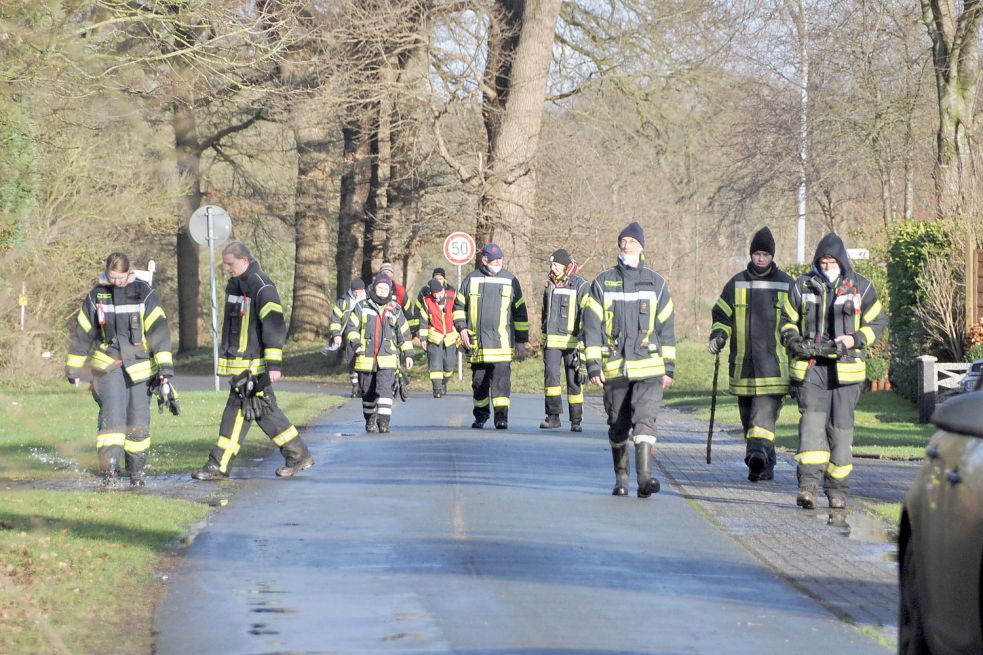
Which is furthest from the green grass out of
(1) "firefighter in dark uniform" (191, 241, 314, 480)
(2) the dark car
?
(2) the dark car

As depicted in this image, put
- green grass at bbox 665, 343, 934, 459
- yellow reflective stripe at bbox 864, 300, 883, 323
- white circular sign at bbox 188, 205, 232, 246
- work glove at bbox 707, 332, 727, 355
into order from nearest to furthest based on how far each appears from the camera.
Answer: yellow reflective stripe at bbox 864, 300, 883, 323, work glove at bbox 707, 332, 727, 355, green grass at bbox 665, 343, 934, 459, white circular sign at bbox 188, 205, 232, 246

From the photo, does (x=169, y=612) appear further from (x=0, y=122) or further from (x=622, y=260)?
(x=0, y=122)

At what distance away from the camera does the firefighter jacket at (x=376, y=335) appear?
18562 millimetres

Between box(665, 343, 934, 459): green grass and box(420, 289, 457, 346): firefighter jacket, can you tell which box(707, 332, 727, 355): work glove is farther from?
box(420, 289, 457, 346): firefighter jacket

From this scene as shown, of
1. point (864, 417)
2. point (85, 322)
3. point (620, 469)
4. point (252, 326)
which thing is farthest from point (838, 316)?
point (864, 417)

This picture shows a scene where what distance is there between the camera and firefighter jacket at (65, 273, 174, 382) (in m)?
13.6

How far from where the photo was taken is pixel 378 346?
60.8 feet

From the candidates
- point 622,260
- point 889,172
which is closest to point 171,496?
point 622,260

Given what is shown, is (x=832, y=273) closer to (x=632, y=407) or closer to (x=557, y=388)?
(x=632, y=407)

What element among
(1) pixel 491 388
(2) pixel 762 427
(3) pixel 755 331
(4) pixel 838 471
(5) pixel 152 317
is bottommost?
(4) pixel 838 471

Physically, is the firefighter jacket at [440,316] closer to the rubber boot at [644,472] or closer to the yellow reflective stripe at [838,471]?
the rubber boot at [644,472]

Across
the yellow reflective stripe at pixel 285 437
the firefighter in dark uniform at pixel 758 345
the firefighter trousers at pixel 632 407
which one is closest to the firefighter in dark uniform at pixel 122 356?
the yellow reflective stripe at pixel 285 437

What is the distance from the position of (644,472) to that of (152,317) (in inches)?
174

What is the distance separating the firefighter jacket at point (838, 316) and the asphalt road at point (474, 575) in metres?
1.55
